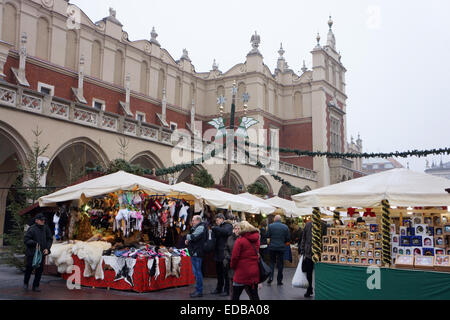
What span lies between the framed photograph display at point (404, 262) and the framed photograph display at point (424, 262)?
0.06 m

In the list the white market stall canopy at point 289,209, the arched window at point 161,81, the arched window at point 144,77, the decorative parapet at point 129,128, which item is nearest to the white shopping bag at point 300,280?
the white market stall canopy at point 289,209

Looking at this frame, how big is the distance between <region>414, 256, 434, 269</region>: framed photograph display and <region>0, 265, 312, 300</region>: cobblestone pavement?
246 cm

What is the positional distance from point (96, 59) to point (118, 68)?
1840 mm

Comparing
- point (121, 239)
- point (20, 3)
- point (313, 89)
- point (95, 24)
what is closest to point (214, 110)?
point (313, 89)

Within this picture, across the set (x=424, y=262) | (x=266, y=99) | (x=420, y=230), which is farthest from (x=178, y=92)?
(x=424, y=262)

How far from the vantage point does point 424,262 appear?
7352 millimetres

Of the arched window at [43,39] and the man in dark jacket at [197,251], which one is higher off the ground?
the arched window at [43,39]

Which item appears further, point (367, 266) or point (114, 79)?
point (114, 79)

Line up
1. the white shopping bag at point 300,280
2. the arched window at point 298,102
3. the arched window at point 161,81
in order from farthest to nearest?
1. the arched window at point 298,102
2. the arched window at point 161,81
3. the white shopping bag at point 300,280

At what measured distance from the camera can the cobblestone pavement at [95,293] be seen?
26.1ft

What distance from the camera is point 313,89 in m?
37.1

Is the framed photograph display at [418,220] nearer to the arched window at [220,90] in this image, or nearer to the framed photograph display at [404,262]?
the framed photograph display at [404,262]

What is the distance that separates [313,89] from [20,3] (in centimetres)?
2367
